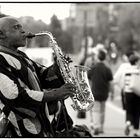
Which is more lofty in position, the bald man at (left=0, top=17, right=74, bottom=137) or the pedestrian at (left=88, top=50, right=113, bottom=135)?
the bald man at (left=0, top=17, right=74, bottom=137)

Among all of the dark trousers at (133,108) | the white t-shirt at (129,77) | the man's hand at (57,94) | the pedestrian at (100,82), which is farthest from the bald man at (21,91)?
the pedestrian at (100,82)

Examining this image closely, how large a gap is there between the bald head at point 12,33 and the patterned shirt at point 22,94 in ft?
0.18

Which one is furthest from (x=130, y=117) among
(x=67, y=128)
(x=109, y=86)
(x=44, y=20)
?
(x=67, y=128)

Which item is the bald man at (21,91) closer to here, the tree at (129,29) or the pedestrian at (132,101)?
the pedestrian at (132,101)

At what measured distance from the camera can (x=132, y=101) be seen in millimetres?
10352

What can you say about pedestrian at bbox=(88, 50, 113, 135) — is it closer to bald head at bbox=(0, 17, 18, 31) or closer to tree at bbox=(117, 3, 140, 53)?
bald head at bbox=(0, 17, 18, 31)

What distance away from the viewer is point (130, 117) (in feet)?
34.6

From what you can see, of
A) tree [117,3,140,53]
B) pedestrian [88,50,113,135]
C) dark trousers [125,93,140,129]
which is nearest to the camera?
dark trousers [125,93,140,129]

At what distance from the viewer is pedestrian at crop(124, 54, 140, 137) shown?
1028cm

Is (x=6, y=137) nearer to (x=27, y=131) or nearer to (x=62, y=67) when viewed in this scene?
(x=27, y=131)

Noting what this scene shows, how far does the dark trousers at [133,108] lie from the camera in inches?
406

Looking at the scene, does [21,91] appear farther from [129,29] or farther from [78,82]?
[129,29]

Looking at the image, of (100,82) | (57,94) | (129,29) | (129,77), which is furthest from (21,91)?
(129,29)

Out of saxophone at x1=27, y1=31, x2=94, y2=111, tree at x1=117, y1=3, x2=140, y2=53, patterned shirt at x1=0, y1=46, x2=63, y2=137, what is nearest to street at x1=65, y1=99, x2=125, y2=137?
saxophone at x1=27, y1=31, x2=94, y2=111
